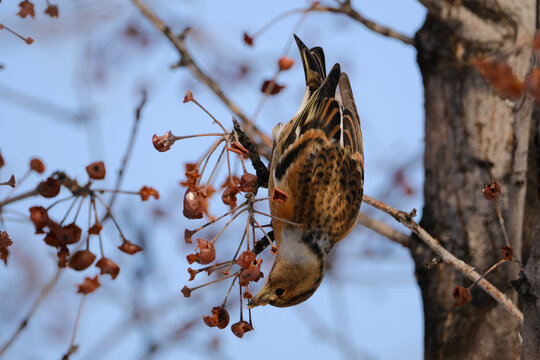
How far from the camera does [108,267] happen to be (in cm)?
292

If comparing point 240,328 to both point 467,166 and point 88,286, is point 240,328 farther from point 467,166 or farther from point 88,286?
point 467,166

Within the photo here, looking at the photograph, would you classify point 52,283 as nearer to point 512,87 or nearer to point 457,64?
point 512,87

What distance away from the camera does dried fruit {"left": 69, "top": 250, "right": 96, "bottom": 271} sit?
279cm

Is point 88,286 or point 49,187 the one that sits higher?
point 49,187

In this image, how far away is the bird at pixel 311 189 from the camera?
12.5ft

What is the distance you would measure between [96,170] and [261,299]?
1.43m

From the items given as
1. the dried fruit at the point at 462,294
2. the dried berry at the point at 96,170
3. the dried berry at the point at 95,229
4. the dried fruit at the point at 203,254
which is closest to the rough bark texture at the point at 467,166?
the dried fruit at the point at 462,294

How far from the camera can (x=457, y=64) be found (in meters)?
4.49

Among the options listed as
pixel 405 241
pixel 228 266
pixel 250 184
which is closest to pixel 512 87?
pixel 250 184

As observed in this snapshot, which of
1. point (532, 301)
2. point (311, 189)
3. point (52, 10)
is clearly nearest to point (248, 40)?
point (311, 189)

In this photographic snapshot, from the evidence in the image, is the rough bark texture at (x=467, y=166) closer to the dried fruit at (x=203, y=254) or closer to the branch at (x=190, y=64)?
the branch at (x=190, y=64)

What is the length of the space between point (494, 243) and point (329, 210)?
46.3 inches

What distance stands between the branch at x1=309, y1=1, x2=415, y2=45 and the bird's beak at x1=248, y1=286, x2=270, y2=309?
1917 mm

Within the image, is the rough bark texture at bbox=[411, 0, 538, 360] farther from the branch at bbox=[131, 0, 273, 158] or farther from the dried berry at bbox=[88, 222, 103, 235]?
the dried berry at bbox=[88, 222, 103, 235]
